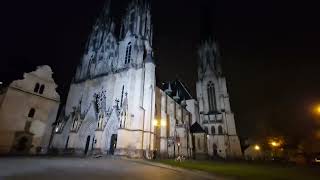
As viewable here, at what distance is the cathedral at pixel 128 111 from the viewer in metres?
26.4

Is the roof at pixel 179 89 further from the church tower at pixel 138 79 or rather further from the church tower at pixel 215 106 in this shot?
the church tower at pixel 138 79

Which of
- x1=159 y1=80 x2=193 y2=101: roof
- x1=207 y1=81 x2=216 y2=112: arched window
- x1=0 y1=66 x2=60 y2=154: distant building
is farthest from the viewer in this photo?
x1=159 y1=80 x2=193 y2=101: roof

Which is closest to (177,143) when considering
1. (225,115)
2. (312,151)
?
(225,115)

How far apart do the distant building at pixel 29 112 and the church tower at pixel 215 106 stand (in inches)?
1353

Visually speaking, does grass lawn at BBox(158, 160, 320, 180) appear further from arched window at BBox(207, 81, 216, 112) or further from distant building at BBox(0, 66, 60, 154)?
arched window at BBox(207, 81, 216, 112)

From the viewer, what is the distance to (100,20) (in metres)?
42.8

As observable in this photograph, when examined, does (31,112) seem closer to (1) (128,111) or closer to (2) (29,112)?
(2) (29,112)

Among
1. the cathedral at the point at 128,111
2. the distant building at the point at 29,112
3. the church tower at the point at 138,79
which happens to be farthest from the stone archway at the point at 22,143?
the church tower at the point at 138,79

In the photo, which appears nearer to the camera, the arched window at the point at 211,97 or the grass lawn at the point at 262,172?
the grass lawn at the point at 262,172

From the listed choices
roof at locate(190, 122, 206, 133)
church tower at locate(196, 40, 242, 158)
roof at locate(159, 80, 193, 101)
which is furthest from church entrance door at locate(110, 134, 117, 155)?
roof at locate(159, 80, 193, 101)

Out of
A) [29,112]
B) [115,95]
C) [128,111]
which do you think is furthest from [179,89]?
[29,112]

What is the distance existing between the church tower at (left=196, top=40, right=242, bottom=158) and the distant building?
3437cm

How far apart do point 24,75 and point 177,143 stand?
28.1 meters

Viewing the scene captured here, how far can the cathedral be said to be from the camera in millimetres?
26406
